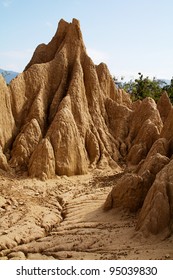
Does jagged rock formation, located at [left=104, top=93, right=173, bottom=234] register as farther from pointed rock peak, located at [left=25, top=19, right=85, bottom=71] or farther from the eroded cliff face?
pointed rock peak, located at [left=25, top=19, right=85, bottom=71]

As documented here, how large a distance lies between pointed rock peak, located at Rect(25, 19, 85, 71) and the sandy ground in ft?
23.4

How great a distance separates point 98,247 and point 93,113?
9.72m

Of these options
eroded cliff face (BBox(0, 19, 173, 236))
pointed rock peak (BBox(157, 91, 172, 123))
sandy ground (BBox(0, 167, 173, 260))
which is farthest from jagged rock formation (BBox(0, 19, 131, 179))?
pointed rock peak (BBox(157, 91, 172, 123))

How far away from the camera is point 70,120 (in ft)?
49.4

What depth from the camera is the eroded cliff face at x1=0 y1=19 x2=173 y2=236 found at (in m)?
14.2

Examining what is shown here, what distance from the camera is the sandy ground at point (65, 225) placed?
7906 mm

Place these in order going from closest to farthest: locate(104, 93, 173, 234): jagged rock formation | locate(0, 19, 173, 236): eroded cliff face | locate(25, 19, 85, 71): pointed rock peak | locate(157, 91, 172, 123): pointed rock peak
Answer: locate(104, 93, 173, 234): jagged rock formation, locate(0, 19, 173, 236): eroded cliff face, locate(25, 19, 85, 71): pointed rock peak, locate(157, 91, 172, 123): pointed rock peak

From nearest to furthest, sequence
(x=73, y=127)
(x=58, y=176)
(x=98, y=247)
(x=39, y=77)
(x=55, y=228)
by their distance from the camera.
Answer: (x=98, y=247), (x=55, y=228), (x=58, y=176), (x=73, y=127), (x=39, y=77)

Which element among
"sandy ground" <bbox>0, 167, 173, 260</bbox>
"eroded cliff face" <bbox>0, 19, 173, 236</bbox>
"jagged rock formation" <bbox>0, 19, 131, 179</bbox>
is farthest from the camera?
"jagged rock formation" <bbox>0, 19, 131, 179</bbox>

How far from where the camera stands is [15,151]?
14.3 metres

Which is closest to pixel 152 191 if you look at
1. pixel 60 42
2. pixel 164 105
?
pixel 60 42

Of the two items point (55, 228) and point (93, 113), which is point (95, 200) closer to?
point (55, 228)

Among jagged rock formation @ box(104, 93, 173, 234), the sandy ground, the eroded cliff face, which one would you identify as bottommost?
the sandy ground
